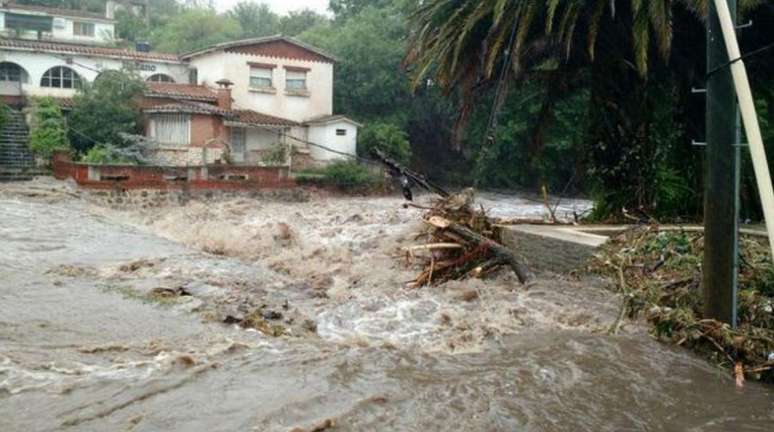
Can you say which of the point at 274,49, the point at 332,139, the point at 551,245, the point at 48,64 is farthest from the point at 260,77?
the point at 551,245

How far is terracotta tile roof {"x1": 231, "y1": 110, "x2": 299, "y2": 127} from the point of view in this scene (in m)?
35.1

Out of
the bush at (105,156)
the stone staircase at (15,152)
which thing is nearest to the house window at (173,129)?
the bush at (105,156)

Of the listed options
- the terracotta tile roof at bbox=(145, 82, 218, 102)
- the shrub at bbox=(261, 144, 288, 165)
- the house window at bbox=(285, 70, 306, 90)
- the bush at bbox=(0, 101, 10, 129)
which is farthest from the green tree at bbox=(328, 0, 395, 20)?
the bush at bbox=(0, 101, 10, 129)

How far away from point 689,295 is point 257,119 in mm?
30659

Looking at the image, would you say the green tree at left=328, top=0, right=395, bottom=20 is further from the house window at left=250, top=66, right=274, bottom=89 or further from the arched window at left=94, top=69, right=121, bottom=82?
the arched window at left=94, top=69, right=121, bottom=82

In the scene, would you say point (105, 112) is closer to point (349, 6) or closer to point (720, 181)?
point (349, 6)

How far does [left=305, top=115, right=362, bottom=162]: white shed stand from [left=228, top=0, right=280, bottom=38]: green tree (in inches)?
1054

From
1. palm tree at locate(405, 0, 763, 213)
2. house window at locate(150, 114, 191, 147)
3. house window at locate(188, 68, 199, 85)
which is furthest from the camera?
house window at locate(188, 68, 199, 85)

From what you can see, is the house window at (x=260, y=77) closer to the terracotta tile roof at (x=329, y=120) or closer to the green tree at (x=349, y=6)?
the terracotta tile roof at (x=329, y=120)

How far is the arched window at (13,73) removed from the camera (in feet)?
116

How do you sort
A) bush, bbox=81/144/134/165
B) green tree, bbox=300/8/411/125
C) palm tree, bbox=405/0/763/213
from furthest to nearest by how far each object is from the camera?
green tree, bbox=300/8/411/125, bush, bbox=81/144/134/165, palm tree, bbox=405/0/763/213

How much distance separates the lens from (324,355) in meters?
7.14

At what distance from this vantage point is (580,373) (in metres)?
6.76

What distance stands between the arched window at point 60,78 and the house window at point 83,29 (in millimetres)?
18106
